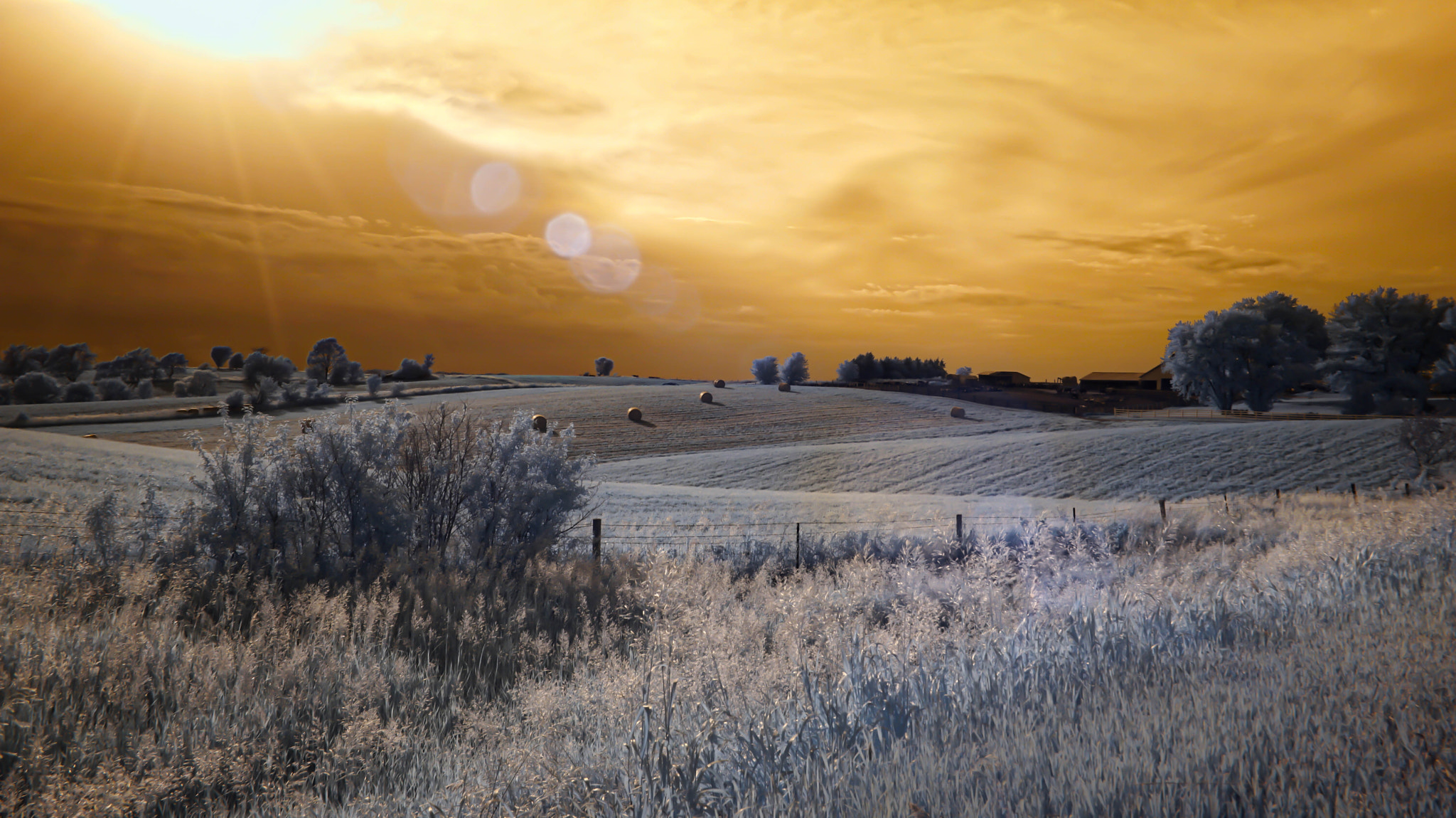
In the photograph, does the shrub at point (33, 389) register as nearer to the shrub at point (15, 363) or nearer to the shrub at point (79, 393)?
the shrub at point (79, 393)

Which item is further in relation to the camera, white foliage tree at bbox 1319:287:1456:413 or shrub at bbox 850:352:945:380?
shrub at bbox 850:352:945:380

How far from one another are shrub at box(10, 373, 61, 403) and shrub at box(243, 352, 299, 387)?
72.1 feet

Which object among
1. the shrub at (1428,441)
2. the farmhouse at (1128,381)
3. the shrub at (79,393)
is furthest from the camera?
the farmhouse at (1128,381)

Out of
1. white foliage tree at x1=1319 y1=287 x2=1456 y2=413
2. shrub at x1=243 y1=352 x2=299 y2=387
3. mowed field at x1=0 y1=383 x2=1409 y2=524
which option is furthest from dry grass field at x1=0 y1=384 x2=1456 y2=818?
shrub at x1=243 y1=352 x2=299 y2=387

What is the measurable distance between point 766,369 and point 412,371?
63.7 metres

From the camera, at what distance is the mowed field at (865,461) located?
25.0 metres

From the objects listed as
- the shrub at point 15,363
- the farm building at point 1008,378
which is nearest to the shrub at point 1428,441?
the farm building at point 1008,378

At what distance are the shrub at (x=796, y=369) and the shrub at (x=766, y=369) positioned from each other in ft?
3.71

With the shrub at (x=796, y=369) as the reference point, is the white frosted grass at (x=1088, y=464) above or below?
below

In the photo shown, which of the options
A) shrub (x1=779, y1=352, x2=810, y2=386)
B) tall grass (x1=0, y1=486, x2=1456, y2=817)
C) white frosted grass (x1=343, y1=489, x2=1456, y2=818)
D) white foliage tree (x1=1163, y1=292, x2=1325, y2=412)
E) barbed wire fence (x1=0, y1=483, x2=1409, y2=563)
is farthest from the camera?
shrub (x1=779, y1=352, x2=810, y2=386)

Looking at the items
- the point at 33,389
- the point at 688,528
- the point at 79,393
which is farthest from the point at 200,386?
the point at 688,528

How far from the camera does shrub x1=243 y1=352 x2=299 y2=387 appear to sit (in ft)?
362

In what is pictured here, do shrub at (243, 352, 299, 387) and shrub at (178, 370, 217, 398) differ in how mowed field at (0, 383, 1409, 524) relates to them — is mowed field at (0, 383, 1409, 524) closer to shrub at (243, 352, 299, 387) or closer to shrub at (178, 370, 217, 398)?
shrub at (178, 370, 217, 398)

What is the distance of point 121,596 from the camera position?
8.43m
